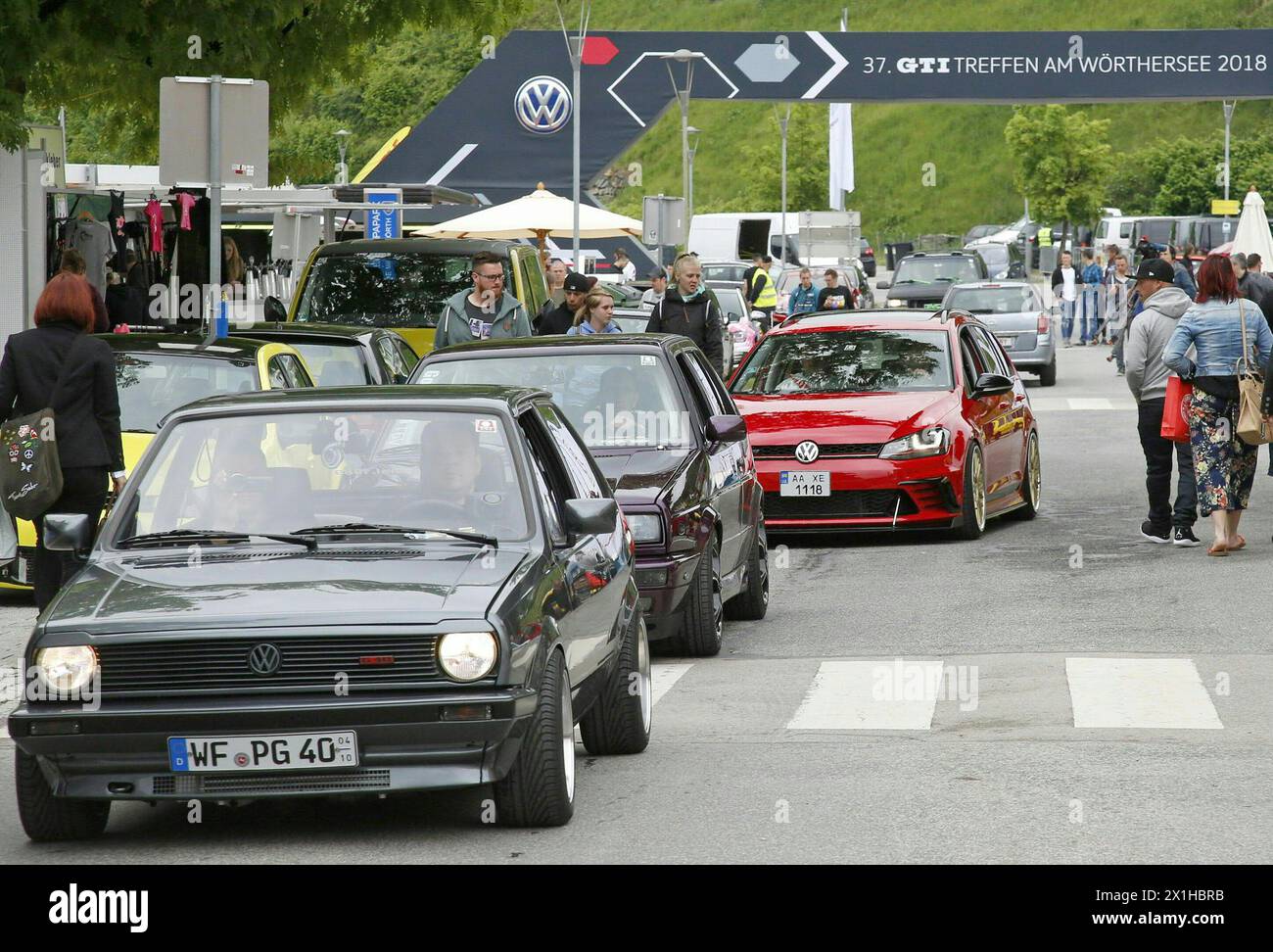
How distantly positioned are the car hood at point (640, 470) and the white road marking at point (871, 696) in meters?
1.23

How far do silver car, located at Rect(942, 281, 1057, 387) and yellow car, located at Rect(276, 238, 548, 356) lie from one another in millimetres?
15691

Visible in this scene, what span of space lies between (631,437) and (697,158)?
122 meters

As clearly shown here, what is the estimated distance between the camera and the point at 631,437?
38.1ft

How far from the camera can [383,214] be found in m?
31.8

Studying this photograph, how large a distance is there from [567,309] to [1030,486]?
4079 millimetres

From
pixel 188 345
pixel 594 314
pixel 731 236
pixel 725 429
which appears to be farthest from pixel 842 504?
pixel 731 236

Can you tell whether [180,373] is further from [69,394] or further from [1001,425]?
[1001,425]

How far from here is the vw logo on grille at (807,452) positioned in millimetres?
15320

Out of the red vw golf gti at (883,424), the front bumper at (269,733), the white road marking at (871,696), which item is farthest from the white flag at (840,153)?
the front bumper at (269,733)

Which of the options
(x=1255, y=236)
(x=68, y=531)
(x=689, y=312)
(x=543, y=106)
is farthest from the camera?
(x=543, y=106)

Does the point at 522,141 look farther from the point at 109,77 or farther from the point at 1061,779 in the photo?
the point at 1061,779

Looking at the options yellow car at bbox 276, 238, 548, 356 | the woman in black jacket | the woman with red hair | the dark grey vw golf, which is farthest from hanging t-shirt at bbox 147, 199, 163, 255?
the dark grey vw golf

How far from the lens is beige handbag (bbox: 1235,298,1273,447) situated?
46.1 ft

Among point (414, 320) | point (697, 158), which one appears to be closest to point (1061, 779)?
point (414, 320)
